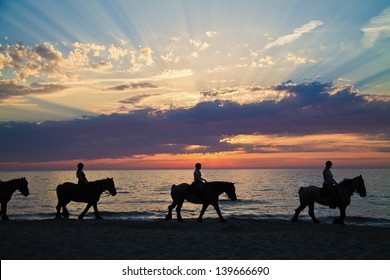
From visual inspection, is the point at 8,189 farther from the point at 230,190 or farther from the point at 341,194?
the point at 341,194

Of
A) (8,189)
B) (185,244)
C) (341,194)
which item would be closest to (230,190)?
(341,194)

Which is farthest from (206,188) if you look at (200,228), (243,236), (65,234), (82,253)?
(82,253)

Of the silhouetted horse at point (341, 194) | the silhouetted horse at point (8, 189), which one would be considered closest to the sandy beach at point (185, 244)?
the silhouetted horse at point (341, 194)

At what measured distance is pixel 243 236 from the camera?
13.3 m

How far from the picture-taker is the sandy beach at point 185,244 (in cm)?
998

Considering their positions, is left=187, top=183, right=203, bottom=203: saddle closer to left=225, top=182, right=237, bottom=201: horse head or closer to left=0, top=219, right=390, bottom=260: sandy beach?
left=225, top=182, right=237, bottom=201: horse head

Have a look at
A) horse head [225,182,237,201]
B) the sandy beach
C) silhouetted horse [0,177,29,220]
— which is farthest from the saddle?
silhouetted horse [0,177,29,220]

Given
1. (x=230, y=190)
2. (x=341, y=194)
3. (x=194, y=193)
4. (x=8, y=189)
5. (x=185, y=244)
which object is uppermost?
(x=8, y=189)

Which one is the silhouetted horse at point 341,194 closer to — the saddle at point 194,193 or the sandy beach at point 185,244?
the sandy beach at point 185,244

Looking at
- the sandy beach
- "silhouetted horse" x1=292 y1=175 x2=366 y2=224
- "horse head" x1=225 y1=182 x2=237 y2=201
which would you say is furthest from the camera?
"silhouetted horse" x1=292 y1=175 x2=366 y2=224

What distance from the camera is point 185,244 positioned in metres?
11.6

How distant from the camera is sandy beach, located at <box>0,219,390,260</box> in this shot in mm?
9984

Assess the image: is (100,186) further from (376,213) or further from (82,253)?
(376,213)
